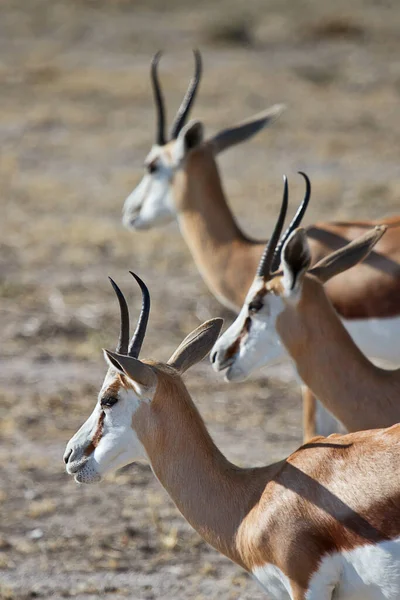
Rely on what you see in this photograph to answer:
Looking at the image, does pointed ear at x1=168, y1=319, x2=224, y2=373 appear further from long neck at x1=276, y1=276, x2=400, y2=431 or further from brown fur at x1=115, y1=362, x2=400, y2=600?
long neck at x1=276, y1=276, x2=400, y2=431

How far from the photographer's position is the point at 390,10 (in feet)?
81.8

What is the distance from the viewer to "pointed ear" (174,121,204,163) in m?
7.10

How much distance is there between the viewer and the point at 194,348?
14.4ft

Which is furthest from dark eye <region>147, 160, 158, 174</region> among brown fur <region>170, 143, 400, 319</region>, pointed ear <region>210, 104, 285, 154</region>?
pointed ear <region>210, 104, 285, 154</region>

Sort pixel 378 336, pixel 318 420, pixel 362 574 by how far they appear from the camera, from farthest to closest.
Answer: pixel 378 336 → pixel 318 420 → pixel 362 574

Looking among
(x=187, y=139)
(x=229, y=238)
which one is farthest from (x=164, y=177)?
(x=229, y=238)

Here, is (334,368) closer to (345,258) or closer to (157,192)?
Answer: (345,258)

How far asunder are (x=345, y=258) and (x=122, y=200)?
822 centimetres

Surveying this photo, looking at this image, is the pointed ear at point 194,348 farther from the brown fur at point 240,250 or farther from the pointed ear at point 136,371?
the brown fur at point 240,250

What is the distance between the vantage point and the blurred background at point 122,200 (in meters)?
5.67

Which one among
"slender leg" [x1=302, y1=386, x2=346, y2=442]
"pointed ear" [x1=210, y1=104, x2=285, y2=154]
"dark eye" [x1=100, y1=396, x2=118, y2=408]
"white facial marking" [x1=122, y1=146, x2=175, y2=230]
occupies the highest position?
"dark eye" [x1=100, y1=396, x2=118, y2=408]

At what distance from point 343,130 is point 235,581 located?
11.6 m

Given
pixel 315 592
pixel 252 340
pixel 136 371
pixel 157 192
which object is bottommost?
pixel 157 192

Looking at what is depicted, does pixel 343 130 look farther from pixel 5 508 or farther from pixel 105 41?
pixel 5 508
